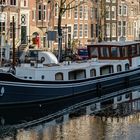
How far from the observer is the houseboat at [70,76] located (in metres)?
22.8

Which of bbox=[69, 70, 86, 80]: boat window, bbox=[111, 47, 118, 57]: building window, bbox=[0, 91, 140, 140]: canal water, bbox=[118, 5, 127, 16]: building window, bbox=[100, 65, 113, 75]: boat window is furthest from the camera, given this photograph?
bbox=[118, 5, 127, 16]: building window

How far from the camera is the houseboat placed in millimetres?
22766

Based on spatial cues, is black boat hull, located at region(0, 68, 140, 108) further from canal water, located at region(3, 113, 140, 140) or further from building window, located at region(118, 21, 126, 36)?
building window, located at region(118, 21, 126, 36)

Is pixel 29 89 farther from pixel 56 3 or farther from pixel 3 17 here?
pixel 56 3

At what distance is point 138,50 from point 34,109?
11.3 m

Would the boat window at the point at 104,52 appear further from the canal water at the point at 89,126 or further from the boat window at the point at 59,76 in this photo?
the canal water at the point at 89,126

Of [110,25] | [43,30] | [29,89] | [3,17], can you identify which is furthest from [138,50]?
[110,25]

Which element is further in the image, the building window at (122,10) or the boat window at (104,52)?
the building window at (122,10)

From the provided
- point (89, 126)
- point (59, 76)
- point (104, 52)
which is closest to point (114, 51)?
point (104, 52)

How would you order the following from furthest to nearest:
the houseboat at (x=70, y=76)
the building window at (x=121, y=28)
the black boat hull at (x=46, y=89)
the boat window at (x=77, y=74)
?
the building window at (x=121, y=28) < the boat window at (x=77, y=74) < the houseboat at (x=70, y=76) < the black boat hull at (x=46, y=89)

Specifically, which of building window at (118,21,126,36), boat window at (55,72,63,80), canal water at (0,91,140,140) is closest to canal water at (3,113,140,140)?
canal water at (0,91,140,140)

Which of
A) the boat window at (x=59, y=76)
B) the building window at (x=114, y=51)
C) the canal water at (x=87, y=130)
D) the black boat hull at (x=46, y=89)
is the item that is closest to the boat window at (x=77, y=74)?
the black boat hull at (x=46, y=89)

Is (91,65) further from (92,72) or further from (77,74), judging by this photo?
(77,74)

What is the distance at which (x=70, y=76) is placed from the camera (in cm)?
2592
